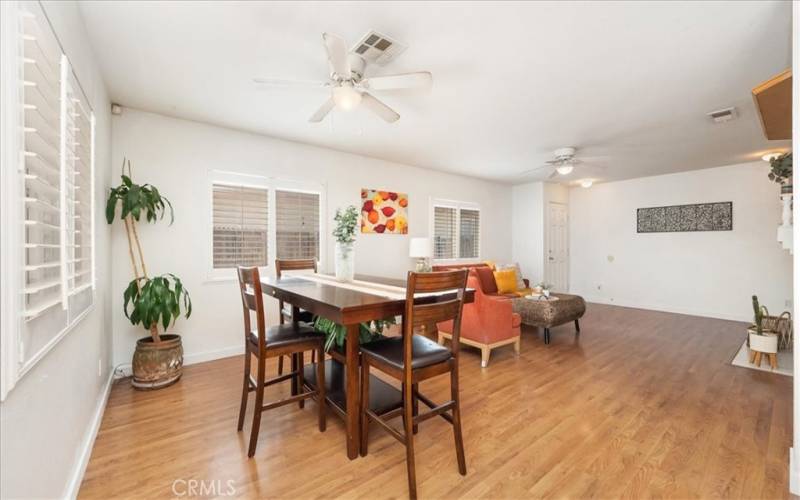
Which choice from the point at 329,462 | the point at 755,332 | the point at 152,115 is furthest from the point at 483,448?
the point at 152,115

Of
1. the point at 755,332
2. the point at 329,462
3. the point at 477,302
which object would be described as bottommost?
the point at 329,462

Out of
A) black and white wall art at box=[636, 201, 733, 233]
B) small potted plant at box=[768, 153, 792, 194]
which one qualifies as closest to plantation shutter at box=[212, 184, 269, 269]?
small potted plant at box=[768, 153, 792, 194]

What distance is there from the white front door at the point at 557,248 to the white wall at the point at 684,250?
0.20 meters

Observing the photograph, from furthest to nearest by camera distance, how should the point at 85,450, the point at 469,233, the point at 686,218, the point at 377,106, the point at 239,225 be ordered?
the point at 469,233, the point at 686,218, the point at 239,225, the point at 377,106, the point at 85,450

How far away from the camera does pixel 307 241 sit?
4.40 m

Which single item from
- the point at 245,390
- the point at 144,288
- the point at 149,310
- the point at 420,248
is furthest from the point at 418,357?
the point at 420,248

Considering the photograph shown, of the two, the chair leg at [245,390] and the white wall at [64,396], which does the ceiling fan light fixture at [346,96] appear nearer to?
the white wall at [64,396]

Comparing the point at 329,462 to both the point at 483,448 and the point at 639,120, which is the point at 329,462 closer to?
the point at 483,448

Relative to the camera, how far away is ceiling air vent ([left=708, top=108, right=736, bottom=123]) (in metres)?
3.25

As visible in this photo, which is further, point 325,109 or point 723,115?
point 723,115

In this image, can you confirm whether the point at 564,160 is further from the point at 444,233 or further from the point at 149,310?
the point at 149,310

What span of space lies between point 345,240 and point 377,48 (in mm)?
1316

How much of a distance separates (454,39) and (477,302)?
2.41 meters

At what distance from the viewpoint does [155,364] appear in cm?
289
